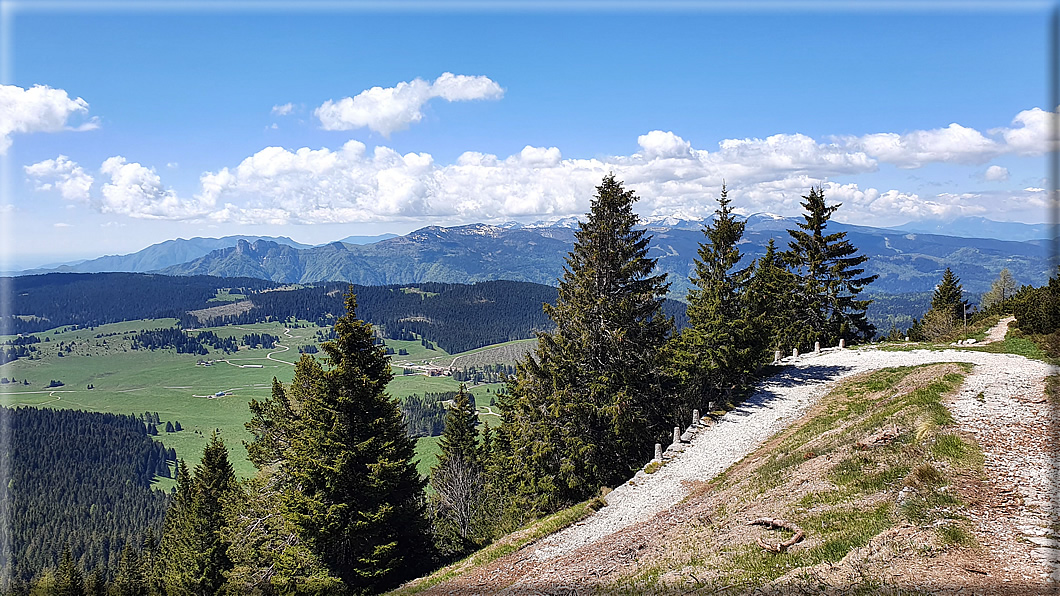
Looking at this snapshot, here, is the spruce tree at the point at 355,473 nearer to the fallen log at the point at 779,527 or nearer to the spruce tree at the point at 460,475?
the fallen log at the point at 779,527

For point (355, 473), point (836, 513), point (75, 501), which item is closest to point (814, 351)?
point (836, 513)

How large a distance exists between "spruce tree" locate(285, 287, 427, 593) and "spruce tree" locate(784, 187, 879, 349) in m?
40.0

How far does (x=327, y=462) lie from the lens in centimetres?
2309

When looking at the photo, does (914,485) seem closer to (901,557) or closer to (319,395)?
(901,557)

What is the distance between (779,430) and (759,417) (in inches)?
94.9

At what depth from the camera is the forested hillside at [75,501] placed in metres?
131

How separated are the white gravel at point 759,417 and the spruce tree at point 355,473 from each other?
786 cm

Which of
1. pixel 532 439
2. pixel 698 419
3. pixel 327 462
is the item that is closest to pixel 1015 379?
pixel 698 419

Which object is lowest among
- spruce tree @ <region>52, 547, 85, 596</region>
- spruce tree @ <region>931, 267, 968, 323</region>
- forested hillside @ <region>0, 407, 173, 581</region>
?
forested hillside @ <region>0, 407, 173, 581</region>

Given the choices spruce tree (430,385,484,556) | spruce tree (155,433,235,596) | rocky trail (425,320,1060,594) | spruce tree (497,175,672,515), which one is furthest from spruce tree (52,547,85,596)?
rocky trail (425,320,1060,594)

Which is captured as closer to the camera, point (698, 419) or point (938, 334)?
point (698, 419)

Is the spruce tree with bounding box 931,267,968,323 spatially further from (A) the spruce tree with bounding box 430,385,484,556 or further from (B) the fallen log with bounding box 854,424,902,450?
(B) the fallen log with bounding box 854,424,902,450

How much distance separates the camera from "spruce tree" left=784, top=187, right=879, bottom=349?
162ft

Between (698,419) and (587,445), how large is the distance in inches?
293
